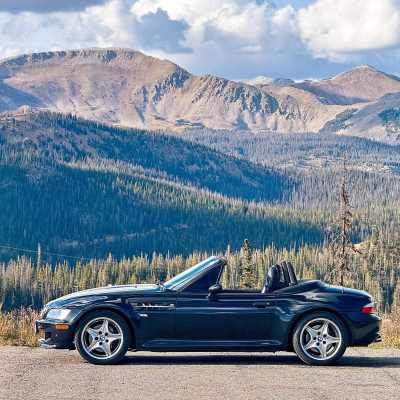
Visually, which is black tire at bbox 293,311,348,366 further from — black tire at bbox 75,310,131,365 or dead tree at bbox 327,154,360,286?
dead tree at bbox 327,154,360,286

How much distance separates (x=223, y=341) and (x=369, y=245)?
160 m

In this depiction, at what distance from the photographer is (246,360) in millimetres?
15180

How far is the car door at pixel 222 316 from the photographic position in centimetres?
1457

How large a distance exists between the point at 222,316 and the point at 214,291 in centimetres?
48

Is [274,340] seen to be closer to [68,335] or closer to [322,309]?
[322,309]

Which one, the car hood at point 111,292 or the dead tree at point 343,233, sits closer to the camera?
the car hood at point 111,292

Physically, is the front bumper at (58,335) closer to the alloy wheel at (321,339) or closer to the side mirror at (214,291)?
the side mirror at (214,291)

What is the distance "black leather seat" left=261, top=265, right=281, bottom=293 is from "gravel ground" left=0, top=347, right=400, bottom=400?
134 cm

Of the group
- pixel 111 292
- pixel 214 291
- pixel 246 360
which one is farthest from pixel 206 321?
pixel 111 292


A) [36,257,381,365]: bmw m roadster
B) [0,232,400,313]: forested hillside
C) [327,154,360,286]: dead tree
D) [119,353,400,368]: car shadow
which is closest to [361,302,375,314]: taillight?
[36,257,381,365]: bmw m roadster

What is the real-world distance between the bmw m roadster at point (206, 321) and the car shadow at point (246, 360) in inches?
12.1

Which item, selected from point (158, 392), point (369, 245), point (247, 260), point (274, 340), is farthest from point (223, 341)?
point (369, 245)

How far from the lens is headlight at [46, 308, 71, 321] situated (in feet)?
48.2

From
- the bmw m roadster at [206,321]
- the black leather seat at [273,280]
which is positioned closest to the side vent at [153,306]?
the bmw m roadster at [206,321]
